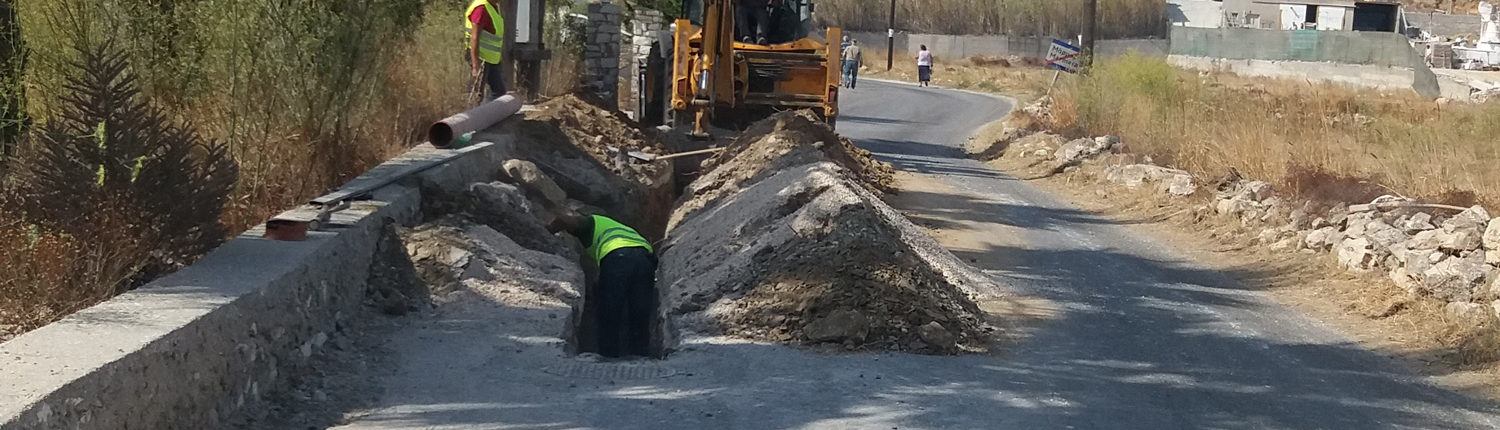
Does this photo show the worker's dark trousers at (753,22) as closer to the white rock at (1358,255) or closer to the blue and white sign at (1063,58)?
the white rock at (1358,255)

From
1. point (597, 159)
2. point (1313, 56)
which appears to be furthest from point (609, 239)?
point (1313, 56)

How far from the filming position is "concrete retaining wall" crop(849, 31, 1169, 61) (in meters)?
69.1

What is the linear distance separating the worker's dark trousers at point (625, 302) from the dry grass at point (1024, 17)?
6374 cm

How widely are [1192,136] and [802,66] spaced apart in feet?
15.8

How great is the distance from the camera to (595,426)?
6.52 meters

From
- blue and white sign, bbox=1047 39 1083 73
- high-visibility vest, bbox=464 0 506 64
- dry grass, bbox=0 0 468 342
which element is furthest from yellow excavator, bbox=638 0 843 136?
blue and white sign, bbox=1047 39 1083 73

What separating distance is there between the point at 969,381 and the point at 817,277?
1.48 metres

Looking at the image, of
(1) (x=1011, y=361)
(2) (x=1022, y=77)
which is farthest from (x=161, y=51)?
(2) (x=1022, y=77)

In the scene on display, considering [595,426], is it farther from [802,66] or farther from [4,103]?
[802,66]

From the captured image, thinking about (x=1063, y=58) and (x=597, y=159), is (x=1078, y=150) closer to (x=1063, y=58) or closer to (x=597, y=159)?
(x=1063, y=58)

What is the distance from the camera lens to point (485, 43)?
14516mm

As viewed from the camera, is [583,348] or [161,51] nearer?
[161,51]

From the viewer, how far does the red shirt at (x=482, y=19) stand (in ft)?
47.0

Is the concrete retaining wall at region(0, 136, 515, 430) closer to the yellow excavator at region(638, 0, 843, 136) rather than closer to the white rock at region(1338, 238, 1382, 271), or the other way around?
the white rock at region(1338, 238, 1382, 271)
